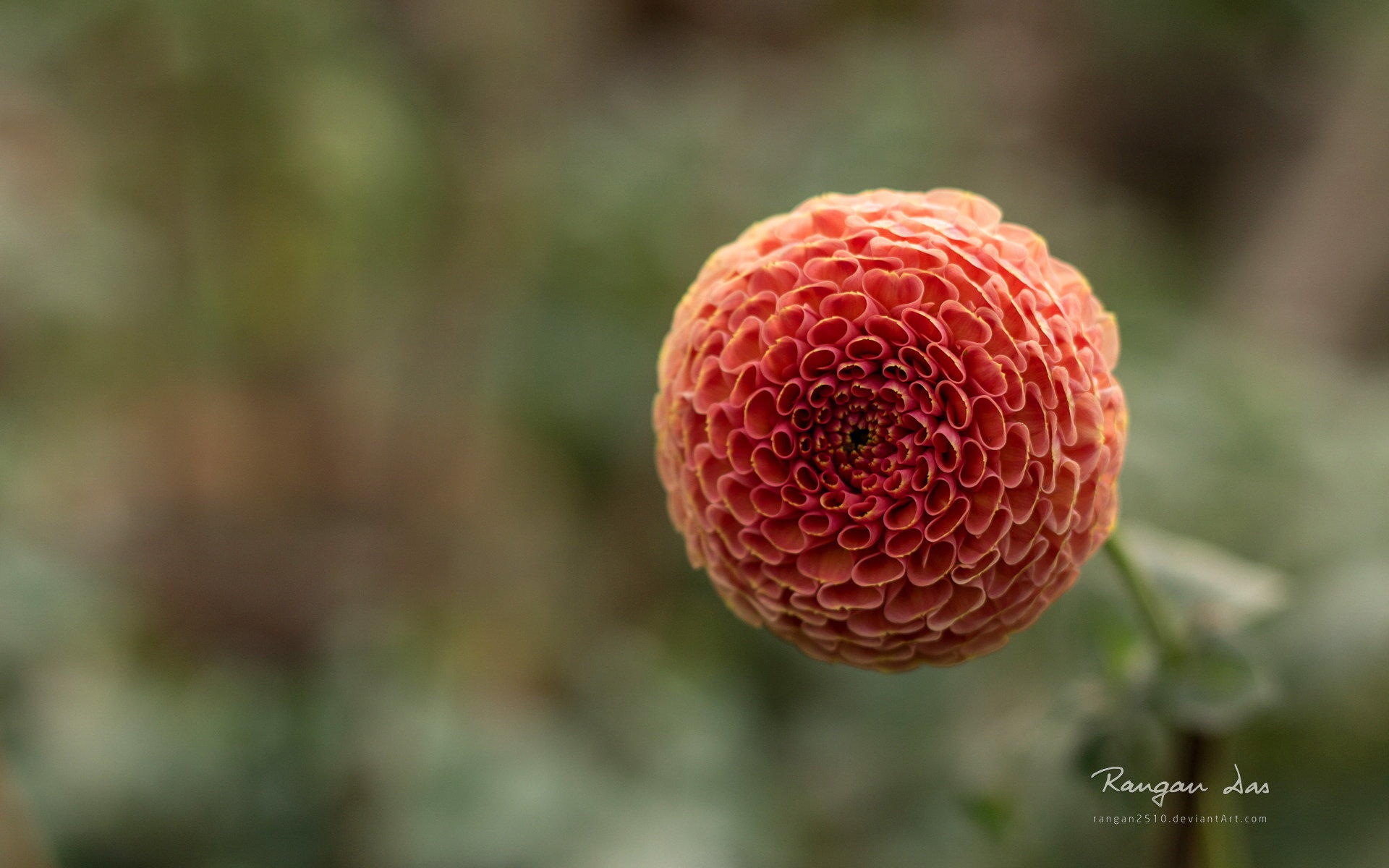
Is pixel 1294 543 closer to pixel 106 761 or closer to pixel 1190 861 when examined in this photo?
pixel 1190 861

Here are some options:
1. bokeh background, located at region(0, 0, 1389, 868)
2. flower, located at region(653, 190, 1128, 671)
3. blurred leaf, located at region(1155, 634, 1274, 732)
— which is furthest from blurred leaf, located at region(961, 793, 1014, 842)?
flower, located at region(653, 190, 1128, 671)

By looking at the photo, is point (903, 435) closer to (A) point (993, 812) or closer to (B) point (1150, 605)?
(B) point (1150, 605)

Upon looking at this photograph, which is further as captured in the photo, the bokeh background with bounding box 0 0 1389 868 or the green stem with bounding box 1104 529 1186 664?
the bokeh background with bounding box 0 0 1389 868

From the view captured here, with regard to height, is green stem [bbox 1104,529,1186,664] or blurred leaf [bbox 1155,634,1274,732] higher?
green stem [bbox 1104,529,1186,664]

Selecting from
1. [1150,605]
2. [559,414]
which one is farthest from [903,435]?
[559,414]

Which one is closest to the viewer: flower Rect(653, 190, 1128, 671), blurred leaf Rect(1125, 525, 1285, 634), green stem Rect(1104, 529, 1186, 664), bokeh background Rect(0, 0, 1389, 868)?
flower Rect(653, 190, 1128, 671)

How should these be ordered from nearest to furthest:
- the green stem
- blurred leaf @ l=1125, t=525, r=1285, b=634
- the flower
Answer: the flower
the green stem
blurred leaf @ l=1125, t=525, r=1285, b=634

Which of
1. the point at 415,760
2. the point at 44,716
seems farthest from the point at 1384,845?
the point at 44,716
